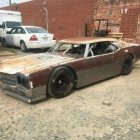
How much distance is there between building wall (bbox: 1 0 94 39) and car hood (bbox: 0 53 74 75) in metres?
9.16

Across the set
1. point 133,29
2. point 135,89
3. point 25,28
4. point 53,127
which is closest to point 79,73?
point 135,89

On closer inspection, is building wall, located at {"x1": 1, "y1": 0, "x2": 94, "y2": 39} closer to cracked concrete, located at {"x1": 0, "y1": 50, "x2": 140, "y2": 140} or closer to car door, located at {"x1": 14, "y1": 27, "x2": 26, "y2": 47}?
car door, located at {"x1": 14, "y1": 27, "x2": 26, "y2": 47}

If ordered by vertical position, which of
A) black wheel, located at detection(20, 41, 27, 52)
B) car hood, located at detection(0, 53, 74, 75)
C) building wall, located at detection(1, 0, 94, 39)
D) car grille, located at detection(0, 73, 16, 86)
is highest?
building wall, located at detection(1, 0, 94, 39)

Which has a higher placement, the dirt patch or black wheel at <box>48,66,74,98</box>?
black wheel at <box>48,66,74,98</box>

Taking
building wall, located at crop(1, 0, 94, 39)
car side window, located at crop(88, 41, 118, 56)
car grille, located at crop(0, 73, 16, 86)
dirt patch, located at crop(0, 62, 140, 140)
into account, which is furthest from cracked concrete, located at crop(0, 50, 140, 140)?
building wall, located at crop(1, 0, 94, 39)

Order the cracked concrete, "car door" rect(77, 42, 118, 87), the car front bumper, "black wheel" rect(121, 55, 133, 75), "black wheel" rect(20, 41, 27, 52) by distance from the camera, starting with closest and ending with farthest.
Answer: the cracked concrete → the car front bumper → "car door" rect(77, 42, 118, 87) → "black wheel" rect(121, 55, 133, 75) → "black wheel" rect(20, 41, 27, 52)

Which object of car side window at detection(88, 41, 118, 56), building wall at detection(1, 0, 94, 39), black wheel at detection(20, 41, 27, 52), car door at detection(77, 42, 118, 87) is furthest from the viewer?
building wall at detection(1, 0, 94, 39)

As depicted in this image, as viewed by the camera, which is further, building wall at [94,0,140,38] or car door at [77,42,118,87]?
building wall at [94,0,140,38]

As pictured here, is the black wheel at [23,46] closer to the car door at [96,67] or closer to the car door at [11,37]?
the car door at [11,37]

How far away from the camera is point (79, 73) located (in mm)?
5895

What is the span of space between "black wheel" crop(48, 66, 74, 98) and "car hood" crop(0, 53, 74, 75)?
0.20m

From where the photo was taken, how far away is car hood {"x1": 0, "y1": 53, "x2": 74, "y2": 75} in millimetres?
5254

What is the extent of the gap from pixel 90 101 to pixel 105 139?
167 centimetres

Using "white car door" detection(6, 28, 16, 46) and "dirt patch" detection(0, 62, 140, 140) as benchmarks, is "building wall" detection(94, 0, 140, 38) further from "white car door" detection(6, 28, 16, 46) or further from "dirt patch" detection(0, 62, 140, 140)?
"dirt patch" detection(0, 62, 140, 140)
